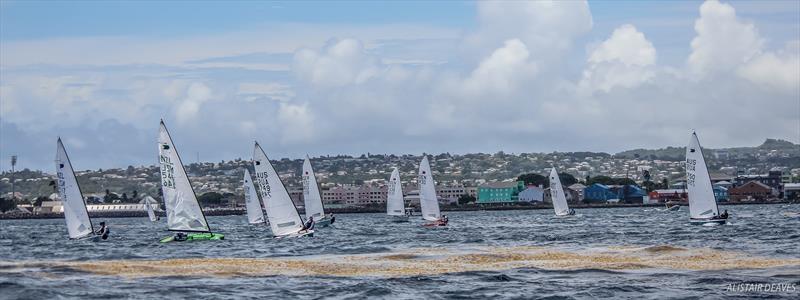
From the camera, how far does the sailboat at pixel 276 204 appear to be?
69.1 metres

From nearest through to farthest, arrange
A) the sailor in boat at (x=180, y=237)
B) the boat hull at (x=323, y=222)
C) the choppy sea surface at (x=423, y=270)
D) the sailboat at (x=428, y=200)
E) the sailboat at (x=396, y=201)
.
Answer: the choppy sea surface at (x=423, y=270), the sailor in boat at (x=180, y=237), the boat hull at (x=323, y=222), the sailboat at (x=428, y=200), the sailboat at (x=396, y=201)

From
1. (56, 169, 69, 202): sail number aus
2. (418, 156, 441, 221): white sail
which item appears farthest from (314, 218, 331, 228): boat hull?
(56, 169, 69, 202): sail number aus

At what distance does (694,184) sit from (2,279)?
191 ft

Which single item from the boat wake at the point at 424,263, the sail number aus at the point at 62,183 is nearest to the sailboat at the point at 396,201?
the sail number aus at the point at 62,183

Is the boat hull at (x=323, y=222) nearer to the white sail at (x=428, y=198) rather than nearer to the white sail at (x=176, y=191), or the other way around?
the white sail at (x=428, y=198)

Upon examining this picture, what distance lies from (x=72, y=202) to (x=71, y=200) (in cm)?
14

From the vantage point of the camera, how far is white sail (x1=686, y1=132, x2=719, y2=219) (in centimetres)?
8706

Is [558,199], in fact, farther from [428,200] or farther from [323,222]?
[323,222]

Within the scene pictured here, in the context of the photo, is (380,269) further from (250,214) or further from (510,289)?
(250,214)


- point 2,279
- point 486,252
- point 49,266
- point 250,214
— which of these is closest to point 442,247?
point 486,252

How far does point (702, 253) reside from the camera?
49.5m

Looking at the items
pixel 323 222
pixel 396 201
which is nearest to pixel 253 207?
pixel 323 222

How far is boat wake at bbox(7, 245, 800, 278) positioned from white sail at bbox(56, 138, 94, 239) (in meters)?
24.7

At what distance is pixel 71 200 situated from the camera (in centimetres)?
7488
